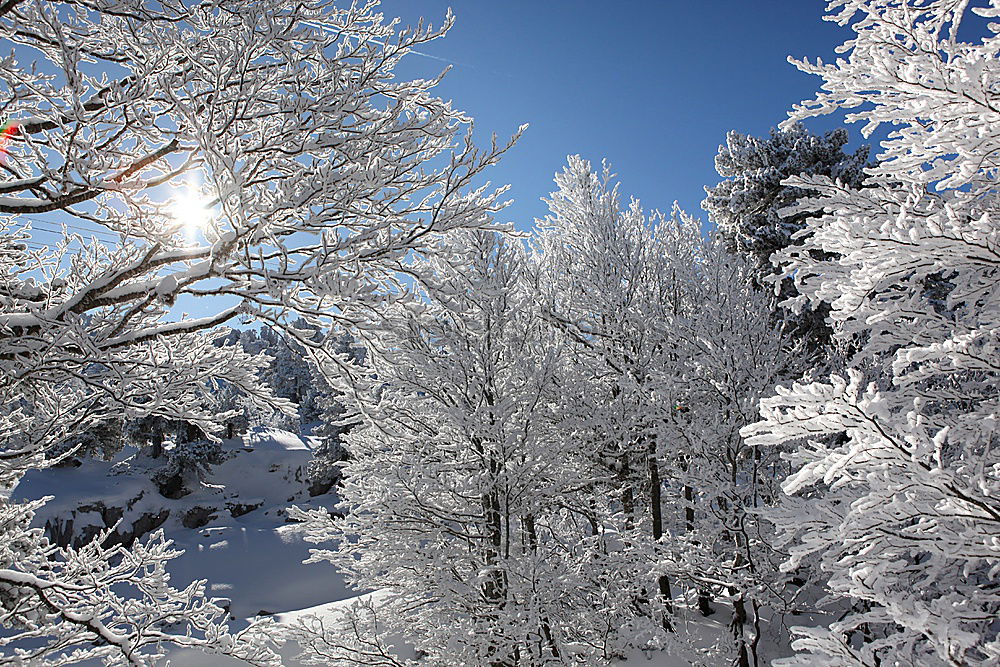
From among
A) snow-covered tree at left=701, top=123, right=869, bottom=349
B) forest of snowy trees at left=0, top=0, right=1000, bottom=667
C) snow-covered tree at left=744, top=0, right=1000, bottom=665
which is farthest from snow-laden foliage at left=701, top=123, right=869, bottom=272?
snow-covered tree at left=744, top=0, right=1000, bottom=665

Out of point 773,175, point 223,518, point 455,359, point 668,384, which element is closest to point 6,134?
point 455,359

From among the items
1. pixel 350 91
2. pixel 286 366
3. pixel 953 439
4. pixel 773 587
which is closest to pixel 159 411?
pixel 350 91

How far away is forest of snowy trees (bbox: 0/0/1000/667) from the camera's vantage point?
2346mm

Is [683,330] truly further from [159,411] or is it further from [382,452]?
[159,411]

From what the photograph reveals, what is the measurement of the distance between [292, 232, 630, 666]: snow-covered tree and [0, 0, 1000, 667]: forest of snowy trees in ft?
0.18

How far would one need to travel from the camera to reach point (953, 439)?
256cm

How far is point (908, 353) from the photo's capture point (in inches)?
89.7

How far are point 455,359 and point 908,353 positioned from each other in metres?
5.38

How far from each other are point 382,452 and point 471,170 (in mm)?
5405

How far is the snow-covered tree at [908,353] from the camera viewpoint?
2049mm

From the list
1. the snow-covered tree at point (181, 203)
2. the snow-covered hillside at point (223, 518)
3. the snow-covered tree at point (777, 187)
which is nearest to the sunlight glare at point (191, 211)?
the snow-covered tree at point (181, 203)

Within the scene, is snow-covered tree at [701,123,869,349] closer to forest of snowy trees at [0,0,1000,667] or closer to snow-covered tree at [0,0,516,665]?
forest of snowy trees at [0,0,1000,667]

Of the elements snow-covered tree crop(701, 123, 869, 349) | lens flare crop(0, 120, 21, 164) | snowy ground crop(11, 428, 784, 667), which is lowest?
snowy ground crop(11, 428, 784, 667)

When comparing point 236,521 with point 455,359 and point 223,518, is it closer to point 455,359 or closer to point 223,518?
point 223,518
